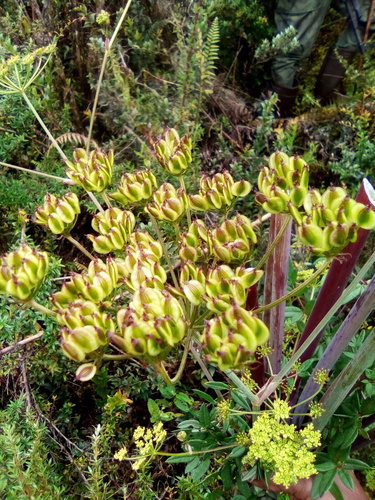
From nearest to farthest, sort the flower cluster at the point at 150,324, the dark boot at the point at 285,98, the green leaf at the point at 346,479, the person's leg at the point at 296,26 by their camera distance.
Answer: the flower cluster at the point at 150,324 < the green leaf at the point at 346,479 < the person's leg at the point at 296,26 < the dark boot at the point at 285,98

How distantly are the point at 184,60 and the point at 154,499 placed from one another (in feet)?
3.69

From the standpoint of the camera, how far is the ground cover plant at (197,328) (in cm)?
43

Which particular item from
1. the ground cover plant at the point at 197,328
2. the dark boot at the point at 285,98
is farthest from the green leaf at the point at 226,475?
the dark boot at the point at 285,98

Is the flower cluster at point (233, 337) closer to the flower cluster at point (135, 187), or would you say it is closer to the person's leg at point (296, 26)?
the flower cluster at point (135, 187)

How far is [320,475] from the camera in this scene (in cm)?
64

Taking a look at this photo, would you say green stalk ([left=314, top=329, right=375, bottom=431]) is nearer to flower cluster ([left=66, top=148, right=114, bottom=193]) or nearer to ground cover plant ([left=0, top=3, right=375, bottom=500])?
ground cover plant ([left=0, top=3, right=375, bottom=500])

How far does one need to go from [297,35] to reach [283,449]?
5.49 feet

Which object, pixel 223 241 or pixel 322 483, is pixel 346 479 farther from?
pixel 223 241

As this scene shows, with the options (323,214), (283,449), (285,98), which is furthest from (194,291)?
(285,98)

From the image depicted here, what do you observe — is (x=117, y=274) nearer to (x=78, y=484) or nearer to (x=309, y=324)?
(x=309, y=324)

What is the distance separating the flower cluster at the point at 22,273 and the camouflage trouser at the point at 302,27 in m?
1.62

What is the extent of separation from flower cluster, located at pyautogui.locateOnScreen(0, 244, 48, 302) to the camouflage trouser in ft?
5.30

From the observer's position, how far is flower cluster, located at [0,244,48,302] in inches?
17.3

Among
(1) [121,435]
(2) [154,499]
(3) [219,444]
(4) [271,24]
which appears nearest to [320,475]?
(3) [219,444]
